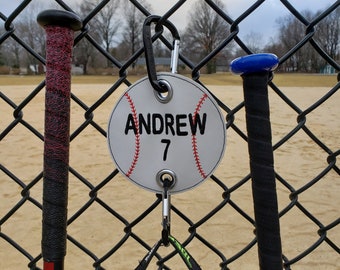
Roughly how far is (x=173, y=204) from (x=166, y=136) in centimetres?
212

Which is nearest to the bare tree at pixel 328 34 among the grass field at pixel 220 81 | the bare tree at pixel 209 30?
the bare tree at pixel 209 30

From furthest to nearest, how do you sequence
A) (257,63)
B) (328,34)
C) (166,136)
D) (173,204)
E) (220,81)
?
(220,81), (328,34), (173,204), (166,136), (257,63)

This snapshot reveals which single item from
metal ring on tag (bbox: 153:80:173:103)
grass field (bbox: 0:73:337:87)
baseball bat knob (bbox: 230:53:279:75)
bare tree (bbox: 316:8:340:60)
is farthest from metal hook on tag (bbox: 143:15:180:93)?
grass field (bbox: 0:73:337:87)

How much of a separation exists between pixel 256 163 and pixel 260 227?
70 mm

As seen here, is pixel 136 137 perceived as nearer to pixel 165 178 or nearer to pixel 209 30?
pixel 165 178

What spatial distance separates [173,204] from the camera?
8.12ft

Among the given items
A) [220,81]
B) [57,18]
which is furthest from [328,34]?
[57,18]

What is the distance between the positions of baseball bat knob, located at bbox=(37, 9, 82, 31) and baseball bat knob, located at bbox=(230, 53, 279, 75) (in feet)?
0.52

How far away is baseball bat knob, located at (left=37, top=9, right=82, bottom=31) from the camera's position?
310 millimetres

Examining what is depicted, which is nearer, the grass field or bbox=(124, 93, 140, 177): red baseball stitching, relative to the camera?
bbox=(124, 93, 140, 177): red baseball stitching

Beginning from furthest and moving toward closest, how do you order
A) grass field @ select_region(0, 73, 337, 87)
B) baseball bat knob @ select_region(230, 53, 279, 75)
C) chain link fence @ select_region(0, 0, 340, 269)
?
grass field @ select_region(0, 73, 337, 87)
chain link fence @ select_region(0, 0, 340, 269)
baseball bat knob @ select_region(230, 53, 279, 75)

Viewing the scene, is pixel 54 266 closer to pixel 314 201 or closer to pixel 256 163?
pixel 256 163

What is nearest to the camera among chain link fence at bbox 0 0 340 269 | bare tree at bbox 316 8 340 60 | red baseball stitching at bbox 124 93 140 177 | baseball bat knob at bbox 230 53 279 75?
baseball bat knob at bbox 230 53 279 75

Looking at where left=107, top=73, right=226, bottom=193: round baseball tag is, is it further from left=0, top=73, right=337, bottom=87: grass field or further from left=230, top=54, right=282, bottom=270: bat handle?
left=0, top=73, right=337, bottom=87: grass field
